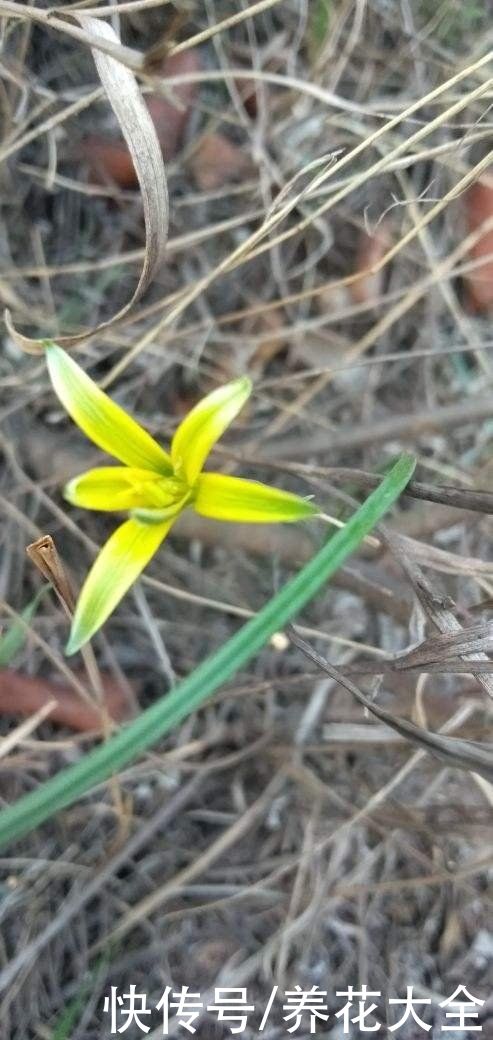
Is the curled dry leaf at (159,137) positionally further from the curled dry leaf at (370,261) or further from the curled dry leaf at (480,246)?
the curled dry leaf at (480,246)

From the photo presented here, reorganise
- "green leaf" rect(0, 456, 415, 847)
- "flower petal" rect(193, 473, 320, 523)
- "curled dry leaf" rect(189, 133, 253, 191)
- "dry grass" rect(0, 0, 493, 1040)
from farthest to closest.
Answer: "curled dry leaf" rect(189, 133, 253, 191) < "dry grass" rect(0, 0, 493, 1040) < "flower petal" rect(193, 473, 320, 523) < "green leaf" rect(0, 456, 415, 847)

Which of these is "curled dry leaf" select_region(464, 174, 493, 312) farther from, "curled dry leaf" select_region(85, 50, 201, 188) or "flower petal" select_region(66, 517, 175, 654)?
"flower petal" select_region(66, 517, 175, 654)

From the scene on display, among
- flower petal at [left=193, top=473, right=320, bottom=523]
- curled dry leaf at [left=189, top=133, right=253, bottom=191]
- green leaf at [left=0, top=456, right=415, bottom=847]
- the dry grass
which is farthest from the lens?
curled dry leaf at [left=189, top=133, right=253, bottom=191]

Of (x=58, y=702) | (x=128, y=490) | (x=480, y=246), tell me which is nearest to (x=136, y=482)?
(x=128, y=490)

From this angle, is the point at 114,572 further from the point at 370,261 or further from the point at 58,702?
the point at 370,261

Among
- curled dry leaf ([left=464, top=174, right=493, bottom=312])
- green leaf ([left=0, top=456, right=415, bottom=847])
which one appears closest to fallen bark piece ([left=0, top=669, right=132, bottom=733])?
green leaf ([left=0, top=456, right=415, bottom=847])

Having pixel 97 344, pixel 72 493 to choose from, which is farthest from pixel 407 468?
pixel 97 344
